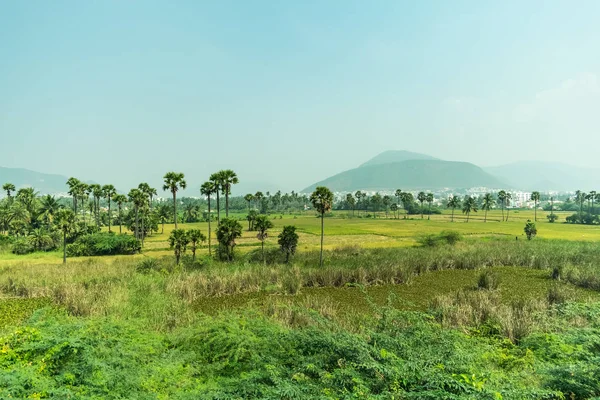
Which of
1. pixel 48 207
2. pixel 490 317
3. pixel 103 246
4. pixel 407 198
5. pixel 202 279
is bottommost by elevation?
pixel 103 246

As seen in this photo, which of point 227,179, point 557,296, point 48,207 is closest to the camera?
point 557,296

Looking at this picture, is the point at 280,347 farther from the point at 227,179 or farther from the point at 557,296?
the point at 227,179

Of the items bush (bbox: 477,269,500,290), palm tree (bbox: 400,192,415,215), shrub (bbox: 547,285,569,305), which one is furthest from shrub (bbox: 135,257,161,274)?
palm tree (bbox: 400,192,415,215)

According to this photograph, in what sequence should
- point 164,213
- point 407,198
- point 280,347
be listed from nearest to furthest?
point 280,347 → point 164,213 → point 407,198

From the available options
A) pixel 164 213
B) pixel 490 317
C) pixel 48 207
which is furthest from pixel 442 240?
pixel 164 213

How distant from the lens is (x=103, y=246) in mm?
45844

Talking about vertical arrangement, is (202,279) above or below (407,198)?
below

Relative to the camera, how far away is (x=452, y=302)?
54.5ft

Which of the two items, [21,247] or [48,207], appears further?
[48,207]

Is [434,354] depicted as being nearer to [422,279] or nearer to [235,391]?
[235,391]

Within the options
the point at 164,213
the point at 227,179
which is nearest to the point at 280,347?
the point at 227,179

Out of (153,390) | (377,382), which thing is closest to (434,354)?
(377,382)

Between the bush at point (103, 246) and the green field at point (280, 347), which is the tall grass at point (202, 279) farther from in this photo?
the bush at point (103, 246)

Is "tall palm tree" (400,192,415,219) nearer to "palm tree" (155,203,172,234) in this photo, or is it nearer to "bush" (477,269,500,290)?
"palm tree" (155,203,172,234)
